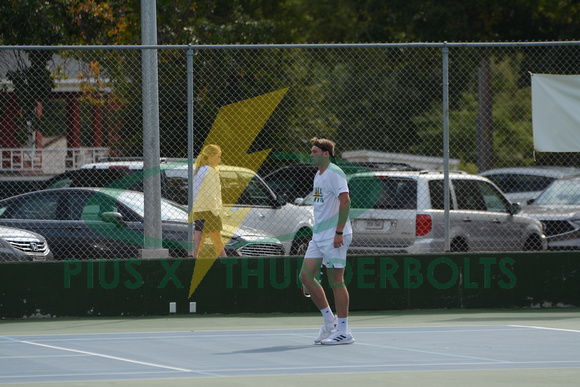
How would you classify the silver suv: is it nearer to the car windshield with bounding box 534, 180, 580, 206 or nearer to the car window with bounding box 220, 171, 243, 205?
the car window with bounding box 220, 171, 243, 205

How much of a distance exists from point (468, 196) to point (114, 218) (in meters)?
5.12

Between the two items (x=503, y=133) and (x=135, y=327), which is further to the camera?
(x=503, y=133)

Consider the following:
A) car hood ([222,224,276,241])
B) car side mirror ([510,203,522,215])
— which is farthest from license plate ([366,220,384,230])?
car side mirror ([510,203,522,215])

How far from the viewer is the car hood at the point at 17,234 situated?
12.7 m

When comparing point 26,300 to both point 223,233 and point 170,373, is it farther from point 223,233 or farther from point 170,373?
point 170,373

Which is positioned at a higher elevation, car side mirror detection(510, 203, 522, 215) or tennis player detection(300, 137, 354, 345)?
car side mirror detection(510, 203, 522, 215)

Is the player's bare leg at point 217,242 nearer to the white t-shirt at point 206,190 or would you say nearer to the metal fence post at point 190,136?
the white t-shirt at point 206,190

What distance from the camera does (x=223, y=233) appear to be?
525 inches

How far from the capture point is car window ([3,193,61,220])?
13.4 meters

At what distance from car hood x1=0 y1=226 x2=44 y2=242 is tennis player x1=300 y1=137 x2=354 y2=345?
5325 mm

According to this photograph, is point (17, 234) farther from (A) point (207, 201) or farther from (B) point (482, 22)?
(B) point (482, 22)

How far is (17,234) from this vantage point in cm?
1283

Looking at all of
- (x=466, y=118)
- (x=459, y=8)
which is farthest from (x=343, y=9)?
(x=459, y=8)

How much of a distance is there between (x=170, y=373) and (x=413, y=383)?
73.6 inches
